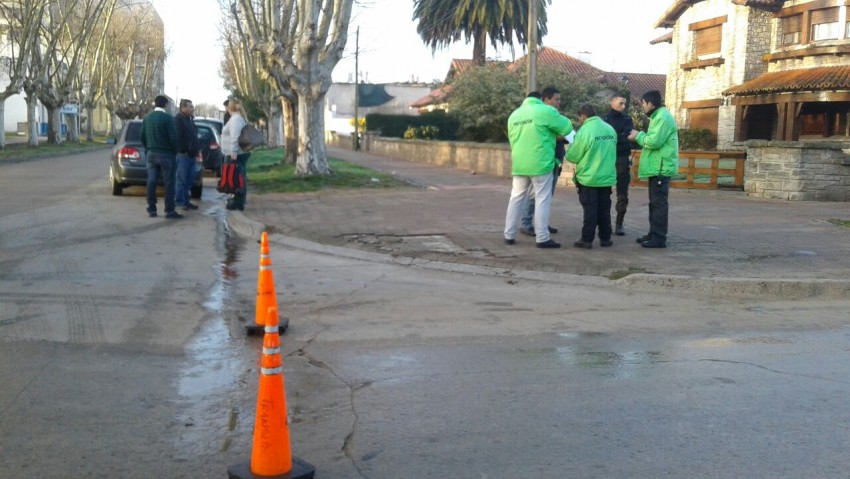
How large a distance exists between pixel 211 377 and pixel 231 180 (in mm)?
8891

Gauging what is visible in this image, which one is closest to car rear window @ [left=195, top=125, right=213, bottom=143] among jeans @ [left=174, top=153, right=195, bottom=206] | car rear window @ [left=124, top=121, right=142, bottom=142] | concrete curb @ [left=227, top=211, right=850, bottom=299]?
car rear window @ [left=124, top=121, right=142, bottom=142]

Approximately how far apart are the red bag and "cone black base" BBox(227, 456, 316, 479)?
34.8ft

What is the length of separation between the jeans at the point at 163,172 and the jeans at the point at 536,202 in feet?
18.3

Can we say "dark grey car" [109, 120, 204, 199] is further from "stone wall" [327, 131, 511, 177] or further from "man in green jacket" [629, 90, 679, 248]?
"stone wall" [327, 131, 511, 177]

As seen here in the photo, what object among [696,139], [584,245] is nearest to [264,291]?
[584,245]

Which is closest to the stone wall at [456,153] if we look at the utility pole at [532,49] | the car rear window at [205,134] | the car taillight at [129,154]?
the utility pole at [532,49]

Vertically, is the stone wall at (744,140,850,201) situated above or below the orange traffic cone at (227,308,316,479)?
above

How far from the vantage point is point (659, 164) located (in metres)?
10.7

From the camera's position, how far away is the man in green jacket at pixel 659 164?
10.7 meters

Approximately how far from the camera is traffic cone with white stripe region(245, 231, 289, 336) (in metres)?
6.06

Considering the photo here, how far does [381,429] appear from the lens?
4750mm

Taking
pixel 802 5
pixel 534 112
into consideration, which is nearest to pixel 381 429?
pixel 534 112

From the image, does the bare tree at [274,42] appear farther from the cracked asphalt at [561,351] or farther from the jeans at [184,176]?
the cracked asphalt at [561,351]

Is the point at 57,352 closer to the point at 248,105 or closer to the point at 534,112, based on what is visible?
the point at 534,112
